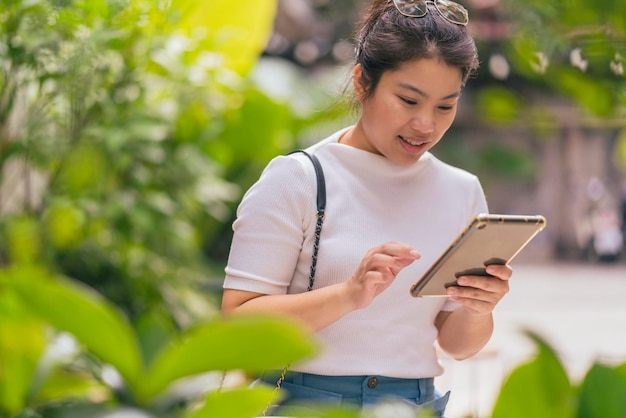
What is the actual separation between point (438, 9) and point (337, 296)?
1.73 ft

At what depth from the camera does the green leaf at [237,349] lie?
2.17ft

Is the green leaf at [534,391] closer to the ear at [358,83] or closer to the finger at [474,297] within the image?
the finger at [474,297]

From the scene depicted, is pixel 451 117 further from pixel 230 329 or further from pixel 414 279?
pixel 230 329

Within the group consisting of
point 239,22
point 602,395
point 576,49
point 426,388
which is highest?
point 239,22

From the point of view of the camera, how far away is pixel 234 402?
0.75m

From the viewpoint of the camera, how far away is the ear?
166cm

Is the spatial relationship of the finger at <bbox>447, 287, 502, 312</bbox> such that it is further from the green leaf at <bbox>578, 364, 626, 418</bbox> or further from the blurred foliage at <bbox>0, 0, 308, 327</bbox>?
the blurred foliage at <bbox>0, 0, 308, 327</bbox>

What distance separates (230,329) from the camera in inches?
26.7

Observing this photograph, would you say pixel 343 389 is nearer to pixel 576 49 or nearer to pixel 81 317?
pixel 576 49

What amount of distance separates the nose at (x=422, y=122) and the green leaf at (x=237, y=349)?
93 cm

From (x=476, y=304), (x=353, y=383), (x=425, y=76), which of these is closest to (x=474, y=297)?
(x=476, y=304)

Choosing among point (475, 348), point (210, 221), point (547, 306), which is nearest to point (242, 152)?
point (210, 221)

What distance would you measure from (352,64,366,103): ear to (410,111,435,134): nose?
12 cm

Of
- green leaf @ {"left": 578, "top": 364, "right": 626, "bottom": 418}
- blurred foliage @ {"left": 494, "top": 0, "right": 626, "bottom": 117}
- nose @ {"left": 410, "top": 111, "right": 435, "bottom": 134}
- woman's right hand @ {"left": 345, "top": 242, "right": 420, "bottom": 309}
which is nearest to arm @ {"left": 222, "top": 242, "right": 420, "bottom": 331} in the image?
woman's right hand @ {"left": 345, "top": 242, "right": 420, "bottom": 309}
